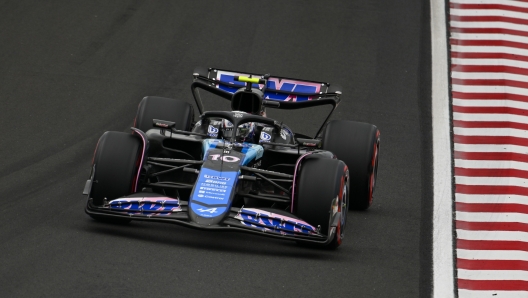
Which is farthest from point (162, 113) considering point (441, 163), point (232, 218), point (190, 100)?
point (441, 163)

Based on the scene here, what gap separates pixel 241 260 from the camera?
352 inches

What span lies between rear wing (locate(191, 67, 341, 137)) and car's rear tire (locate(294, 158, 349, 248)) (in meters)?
1.83

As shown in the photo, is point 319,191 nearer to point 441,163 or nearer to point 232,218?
point 232,218

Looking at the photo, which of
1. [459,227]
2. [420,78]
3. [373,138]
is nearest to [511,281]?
[459,227]

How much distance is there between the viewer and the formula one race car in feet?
30.2

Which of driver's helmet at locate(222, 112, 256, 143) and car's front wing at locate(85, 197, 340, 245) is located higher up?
driver's helmet at locate(222, 112, 256, 143)

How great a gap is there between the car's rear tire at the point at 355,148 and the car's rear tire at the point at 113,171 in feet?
7.58

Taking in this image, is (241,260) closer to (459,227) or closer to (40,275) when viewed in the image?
(40,275)

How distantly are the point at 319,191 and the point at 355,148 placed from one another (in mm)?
1589

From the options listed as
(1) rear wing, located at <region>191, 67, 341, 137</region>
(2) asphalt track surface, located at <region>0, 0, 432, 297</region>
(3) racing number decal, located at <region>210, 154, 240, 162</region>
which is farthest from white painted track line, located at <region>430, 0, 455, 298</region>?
(3) racing number decal, located at <region>210, 154, 240, 162</region>

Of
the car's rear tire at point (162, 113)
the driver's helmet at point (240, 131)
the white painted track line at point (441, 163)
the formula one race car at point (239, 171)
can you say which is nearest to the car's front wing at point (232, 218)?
the formula one race car at point (239, 171)

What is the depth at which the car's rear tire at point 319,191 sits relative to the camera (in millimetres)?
9375

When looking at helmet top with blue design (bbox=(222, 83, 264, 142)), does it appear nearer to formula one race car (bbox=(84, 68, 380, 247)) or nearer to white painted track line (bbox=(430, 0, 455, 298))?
formula one race car (bbox=(84, 68, 380, 247))

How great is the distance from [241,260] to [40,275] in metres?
1.76
